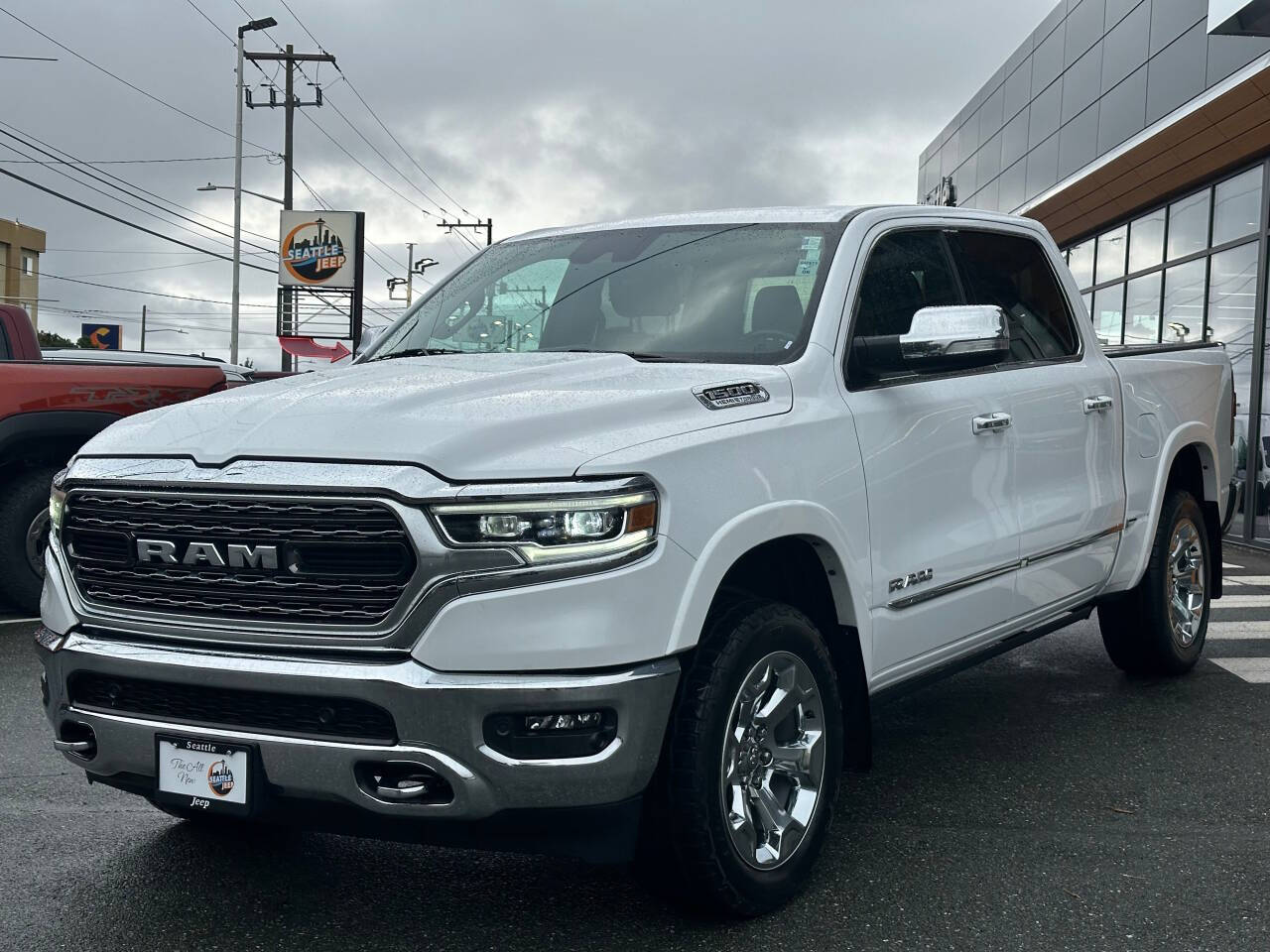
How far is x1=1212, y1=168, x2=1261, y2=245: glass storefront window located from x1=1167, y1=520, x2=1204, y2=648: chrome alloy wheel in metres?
9.23

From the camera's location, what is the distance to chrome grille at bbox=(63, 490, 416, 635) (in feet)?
10.1

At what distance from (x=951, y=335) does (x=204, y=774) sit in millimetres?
2339

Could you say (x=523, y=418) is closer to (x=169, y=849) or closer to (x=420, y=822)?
(x=420, y=822)

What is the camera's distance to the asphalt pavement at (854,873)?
3533 millimetres

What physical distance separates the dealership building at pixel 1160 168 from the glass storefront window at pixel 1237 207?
0.03 metres

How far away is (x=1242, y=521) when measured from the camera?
15.2 meters

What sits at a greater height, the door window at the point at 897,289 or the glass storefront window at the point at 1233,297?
the glass storefront window at the point at 1233,297

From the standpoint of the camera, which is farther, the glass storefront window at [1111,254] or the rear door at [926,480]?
the glass storefront window at [1111,254]

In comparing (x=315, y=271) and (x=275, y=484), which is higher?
(x=315, y=271)

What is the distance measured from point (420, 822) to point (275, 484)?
834mm

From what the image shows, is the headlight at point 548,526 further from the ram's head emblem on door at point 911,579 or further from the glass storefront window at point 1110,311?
the glass storefront window at point 1110,311

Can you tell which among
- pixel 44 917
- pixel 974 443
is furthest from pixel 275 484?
pixel 974 443

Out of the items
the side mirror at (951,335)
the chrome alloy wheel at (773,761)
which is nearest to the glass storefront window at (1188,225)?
the side mirror at (951,335)

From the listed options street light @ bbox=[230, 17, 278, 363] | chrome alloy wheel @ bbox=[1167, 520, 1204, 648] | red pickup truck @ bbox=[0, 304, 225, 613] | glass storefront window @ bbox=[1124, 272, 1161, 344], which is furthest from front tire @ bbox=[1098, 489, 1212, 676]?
street light @ bbox=[230, 17, 278, 363]
